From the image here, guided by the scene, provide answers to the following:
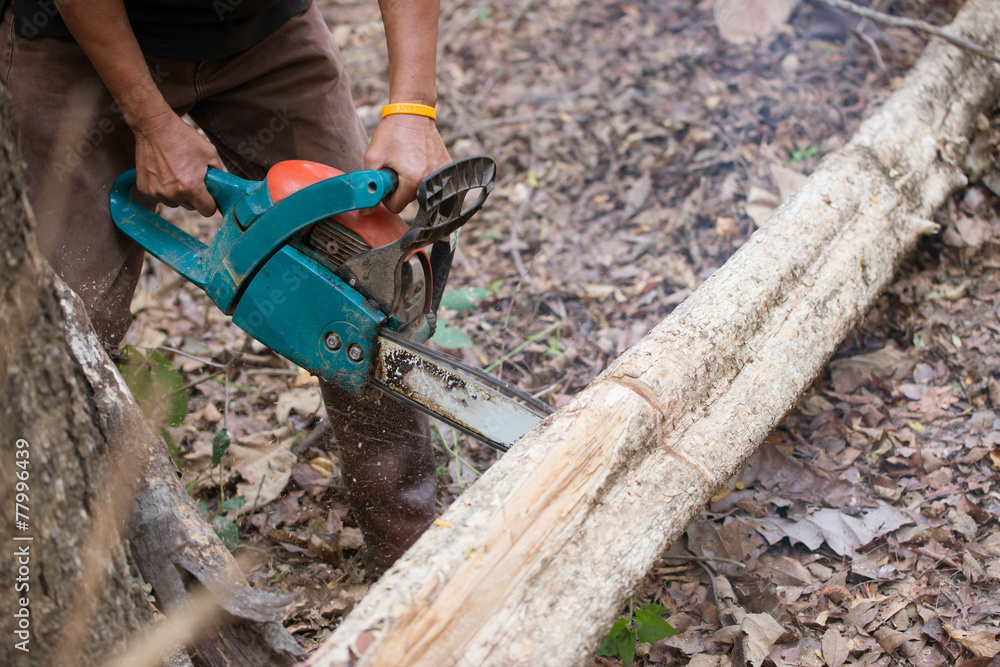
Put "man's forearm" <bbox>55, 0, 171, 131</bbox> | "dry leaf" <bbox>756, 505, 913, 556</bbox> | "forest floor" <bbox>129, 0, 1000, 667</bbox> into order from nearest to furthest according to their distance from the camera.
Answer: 1. "man's forearm" <bbox>55, 0, 171, 131</bbox>
2. "forest floor" <bbox>129, 0, 1000, 667</bbox>
3. "dry leaf" <bbox>756, 505, 913, 556</bbox>

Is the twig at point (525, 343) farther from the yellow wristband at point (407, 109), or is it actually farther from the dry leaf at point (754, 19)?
the dry leaf at point (754, 19)

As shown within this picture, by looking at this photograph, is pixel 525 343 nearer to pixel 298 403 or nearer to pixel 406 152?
pixel 298 403

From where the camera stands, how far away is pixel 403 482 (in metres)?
2.18

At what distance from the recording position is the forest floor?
2.08 meters

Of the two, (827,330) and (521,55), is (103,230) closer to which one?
(827,330)

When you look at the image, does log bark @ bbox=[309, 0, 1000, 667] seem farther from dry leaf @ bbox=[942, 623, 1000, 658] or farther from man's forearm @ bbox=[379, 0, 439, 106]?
man's forearm @ bbox=[379, 0, 439, 106]

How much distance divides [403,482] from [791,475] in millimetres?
1441

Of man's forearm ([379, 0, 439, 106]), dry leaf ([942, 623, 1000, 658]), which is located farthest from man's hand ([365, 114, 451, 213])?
dry leaf ([942, 623, 1000, 658])

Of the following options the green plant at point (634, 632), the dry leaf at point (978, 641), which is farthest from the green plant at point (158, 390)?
the dry leaf at point (978, 641)

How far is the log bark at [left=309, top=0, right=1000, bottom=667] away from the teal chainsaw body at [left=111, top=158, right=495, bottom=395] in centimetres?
58

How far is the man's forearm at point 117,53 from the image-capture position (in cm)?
169

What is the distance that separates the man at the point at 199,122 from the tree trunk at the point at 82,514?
491mm

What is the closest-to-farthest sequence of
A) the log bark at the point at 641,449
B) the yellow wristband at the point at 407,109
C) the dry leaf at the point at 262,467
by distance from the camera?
the log bark at the point at 641,449 < the yellow wristband at the point at 407,109 < the dry leaf at the point at 262,467
